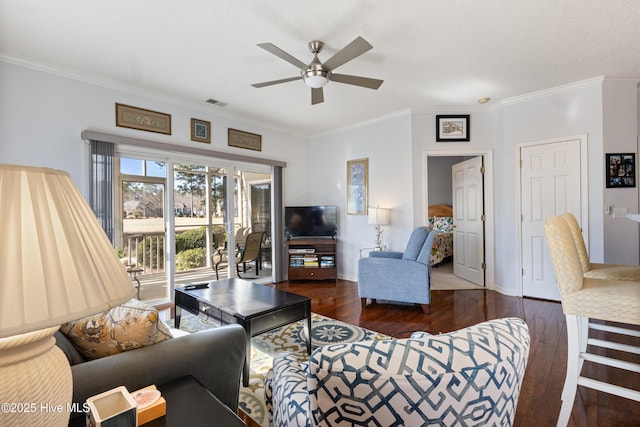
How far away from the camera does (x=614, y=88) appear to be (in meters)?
3.23

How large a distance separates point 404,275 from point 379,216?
4.10 ft

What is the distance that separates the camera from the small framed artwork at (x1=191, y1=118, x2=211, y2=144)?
3.91m

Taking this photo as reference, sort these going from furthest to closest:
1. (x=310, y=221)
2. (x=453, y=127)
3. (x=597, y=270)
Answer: (x=310, y=221) < (x=453, y=127) < (x=597, y=270)

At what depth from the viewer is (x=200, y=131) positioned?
13.1ft

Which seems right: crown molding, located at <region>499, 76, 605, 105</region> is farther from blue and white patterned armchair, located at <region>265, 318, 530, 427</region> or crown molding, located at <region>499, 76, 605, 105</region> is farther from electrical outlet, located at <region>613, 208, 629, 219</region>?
blue and white patterned armchair, located at <region>265, 318, 530, 427</region>

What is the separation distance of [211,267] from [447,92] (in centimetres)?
391

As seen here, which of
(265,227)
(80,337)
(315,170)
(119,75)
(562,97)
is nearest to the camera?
(80,337)

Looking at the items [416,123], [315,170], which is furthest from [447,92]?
[315,170]

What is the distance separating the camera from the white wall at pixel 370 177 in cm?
432

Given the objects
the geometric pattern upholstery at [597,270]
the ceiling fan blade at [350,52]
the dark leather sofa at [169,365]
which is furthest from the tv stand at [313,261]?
the dark leather sofa at [169,365]

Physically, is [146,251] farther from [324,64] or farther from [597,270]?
[597,270]

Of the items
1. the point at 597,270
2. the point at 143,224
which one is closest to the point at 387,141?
the point at 597,270

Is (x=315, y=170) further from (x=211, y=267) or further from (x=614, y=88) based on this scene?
(x=614, y=88)

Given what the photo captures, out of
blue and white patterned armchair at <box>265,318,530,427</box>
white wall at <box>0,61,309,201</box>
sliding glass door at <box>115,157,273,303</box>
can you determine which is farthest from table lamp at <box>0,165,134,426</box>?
sliding glass door at <box>115,157,273,303</box>
